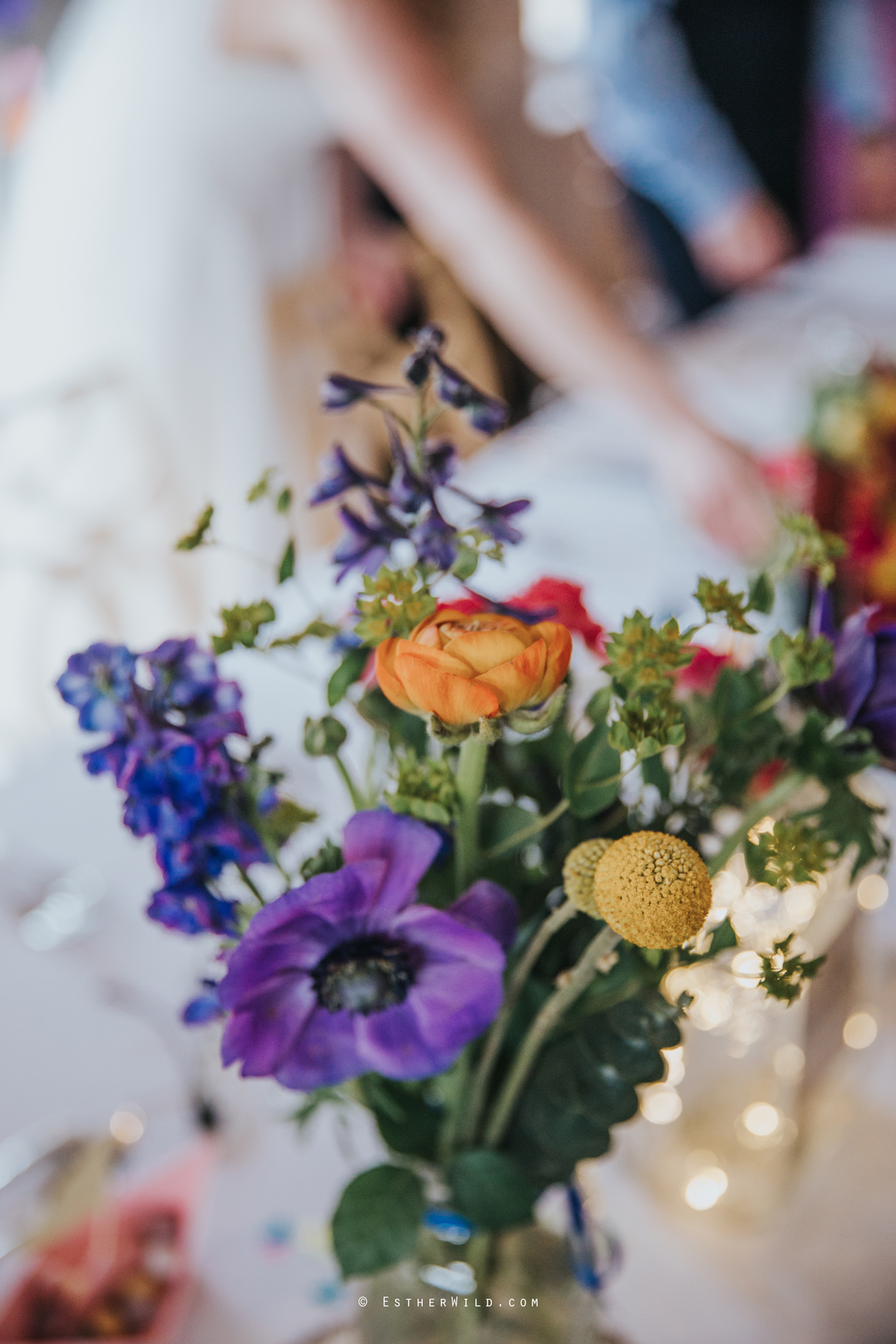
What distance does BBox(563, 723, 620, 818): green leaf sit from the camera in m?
0.32

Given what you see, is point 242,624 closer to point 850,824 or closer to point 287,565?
point 287,565

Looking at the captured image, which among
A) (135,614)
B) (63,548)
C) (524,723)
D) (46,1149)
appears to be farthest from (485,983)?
(135,614)

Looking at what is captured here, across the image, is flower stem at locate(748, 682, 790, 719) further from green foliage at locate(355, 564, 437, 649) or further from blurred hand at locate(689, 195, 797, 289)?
blurred hand at locate(689, 195, 797, 289)

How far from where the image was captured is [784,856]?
0.94 feet

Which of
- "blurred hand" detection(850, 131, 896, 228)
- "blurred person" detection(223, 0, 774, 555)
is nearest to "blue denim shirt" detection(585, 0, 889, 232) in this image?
"blurred person" detection(223, 0, 774, 555)

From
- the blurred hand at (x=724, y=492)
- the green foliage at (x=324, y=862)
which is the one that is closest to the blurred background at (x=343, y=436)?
the blurred hand at (x=724, y=492)

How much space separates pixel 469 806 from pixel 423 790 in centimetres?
1

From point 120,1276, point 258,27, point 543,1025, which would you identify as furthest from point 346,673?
point 258,27

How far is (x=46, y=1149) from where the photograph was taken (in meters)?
0.54

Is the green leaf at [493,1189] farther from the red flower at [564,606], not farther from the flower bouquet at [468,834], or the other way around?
the red flower at [564,606]

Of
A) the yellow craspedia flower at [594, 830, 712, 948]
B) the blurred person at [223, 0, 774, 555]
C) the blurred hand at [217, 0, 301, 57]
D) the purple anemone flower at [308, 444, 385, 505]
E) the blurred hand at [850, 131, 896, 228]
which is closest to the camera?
the yellow craspedia flower at [594, 830, 712, 948]

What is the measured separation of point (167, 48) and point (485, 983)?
5.88 feet

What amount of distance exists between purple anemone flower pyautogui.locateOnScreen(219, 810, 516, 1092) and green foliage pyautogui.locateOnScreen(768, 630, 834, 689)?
4.1 inches

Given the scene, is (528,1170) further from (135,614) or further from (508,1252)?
(135,614)
